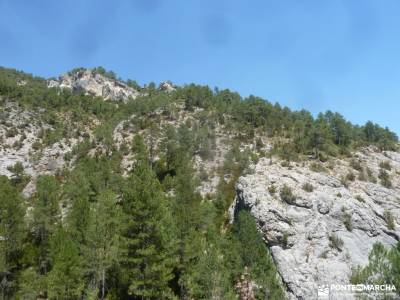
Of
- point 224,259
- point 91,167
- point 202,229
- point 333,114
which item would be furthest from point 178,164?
point 333,114

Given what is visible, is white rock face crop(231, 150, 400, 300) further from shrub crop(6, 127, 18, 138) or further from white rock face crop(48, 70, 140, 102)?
white rock face crop(48, 70, 140, 102)

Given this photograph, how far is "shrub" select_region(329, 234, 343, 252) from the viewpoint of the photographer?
153ft

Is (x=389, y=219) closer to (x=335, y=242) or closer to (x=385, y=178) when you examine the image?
(x=385, y=178)

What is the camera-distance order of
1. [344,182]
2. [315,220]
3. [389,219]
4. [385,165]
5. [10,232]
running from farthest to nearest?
[385,165], [344,182], [389,219], [315,220], [10,232]

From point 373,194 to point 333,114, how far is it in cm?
2659

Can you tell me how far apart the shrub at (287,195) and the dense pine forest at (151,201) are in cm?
848

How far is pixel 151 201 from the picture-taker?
33531mm

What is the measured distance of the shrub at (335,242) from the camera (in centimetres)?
4659

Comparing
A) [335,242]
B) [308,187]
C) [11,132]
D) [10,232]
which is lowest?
[335,242]

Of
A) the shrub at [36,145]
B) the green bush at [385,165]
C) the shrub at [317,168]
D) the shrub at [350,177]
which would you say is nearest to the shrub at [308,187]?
the shrub at [317,168]

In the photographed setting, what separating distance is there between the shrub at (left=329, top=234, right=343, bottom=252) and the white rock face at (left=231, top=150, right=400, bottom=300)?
5.5 inches

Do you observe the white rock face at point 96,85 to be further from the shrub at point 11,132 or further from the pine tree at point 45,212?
the pine tree at point 45,212

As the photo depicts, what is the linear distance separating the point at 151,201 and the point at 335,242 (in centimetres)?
2557

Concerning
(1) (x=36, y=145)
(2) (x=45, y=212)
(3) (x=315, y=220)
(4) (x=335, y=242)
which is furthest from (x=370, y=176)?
(1) (x=36, y=145)
